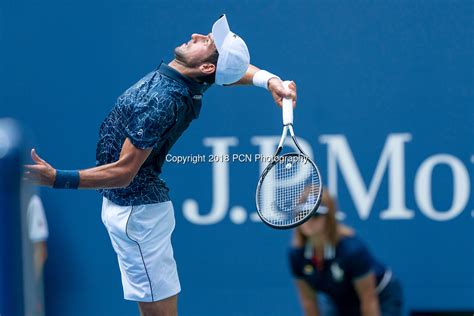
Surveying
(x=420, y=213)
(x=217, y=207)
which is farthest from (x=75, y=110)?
(x=420, y=213)

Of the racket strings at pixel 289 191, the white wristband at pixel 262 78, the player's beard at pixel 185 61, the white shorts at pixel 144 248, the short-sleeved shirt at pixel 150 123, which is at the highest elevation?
the player's beard at pixel 185 61

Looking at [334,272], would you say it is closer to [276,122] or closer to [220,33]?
[276,122]

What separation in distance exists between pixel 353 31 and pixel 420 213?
86cm

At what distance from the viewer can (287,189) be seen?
4281mm

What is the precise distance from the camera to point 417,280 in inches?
203

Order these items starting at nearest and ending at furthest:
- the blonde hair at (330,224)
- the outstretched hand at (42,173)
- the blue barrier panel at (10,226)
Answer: the blue barrier panel at (10,226) → the outstretched hand at (42,173) → the blonde hair at (330,224)

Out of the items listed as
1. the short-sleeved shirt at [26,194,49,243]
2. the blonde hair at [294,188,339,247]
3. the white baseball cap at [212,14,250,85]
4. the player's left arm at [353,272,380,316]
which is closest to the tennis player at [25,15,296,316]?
the white baseball cap at [212,14,250,85]

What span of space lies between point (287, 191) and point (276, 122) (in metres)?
0.90

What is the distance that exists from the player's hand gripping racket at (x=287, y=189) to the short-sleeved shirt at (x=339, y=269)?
0.36 metres

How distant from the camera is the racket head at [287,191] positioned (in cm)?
406

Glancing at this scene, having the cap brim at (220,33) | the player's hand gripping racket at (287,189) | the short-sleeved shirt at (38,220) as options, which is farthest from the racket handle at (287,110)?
the short-sleeved shirt at (38,220)

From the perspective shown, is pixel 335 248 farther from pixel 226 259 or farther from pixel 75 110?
pixel 75 110

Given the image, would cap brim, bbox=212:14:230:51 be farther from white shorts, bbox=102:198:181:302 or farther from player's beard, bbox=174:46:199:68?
white shorts, bbox=102:198:181:302

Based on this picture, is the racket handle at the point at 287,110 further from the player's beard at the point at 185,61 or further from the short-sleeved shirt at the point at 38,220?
the short-sleeved shirt at the point at 38,220
